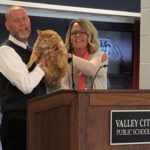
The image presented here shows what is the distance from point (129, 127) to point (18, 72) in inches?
38.8

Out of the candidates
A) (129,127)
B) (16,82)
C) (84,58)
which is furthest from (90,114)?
(84,58)

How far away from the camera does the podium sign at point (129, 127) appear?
1.48m

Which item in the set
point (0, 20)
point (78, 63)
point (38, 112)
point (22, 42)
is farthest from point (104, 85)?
point (0, 20)

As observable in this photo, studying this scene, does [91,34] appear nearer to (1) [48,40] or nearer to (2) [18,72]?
(1) [48,40]

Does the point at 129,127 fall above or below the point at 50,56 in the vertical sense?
below

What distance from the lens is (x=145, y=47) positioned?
3049 mm

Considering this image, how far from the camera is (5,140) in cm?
252

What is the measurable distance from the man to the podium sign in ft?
3.06

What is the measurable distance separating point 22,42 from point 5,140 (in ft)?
1.77

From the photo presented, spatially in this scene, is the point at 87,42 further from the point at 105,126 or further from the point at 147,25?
the point at 105,126

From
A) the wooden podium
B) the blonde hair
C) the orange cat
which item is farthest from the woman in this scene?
the wooden podium

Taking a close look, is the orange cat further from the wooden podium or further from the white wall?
the wooden podium

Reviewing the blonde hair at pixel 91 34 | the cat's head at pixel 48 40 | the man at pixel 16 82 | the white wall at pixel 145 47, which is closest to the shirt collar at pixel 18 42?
the man at pixel 16 82

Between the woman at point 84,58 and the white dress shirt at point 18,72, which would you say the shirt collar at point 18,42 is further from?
the woman at point 84,58
